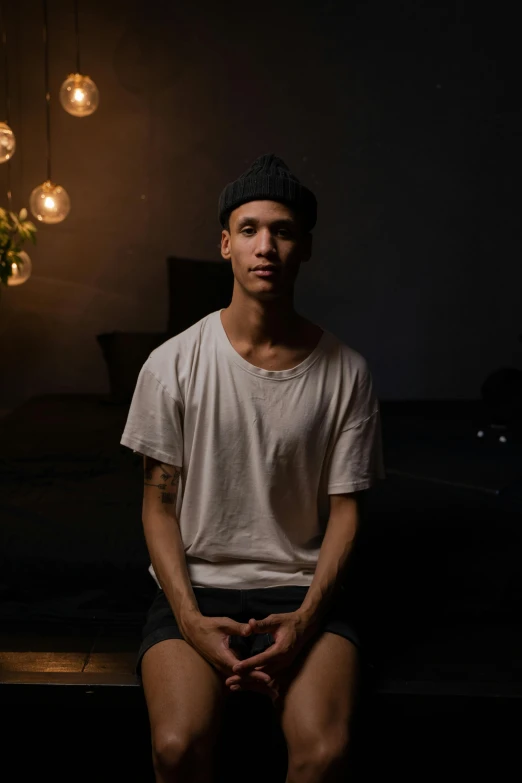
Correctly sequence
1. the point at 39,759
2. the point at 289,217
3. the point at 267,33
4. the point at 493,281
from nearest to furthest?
the point at 289,217, the point at 39,759, the point at 267,33, the point at 493,281

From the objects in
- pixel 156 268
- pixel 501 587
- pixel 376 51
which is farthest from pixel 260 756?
pixel 376 51

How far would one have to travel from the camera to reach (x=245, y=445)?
1632mm

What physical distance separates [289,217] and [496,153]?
3.31m

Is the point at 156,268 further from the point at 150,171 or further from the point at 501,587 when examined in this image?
the point at 501,587

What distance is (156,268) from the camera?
4543 mm

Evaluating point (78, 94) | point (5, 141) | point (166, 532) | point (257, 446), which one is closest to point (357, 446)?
point (257, 446)

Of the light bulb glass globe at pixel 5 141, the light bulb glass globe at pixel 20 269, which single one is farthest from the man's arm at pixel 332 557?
the light bulb glass globe at pixel 20 269

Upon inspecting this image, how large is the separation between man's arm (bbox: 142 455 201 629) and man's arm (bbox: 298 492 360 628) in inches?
8.5

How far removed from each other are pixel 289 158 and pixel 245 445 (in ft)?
10.4

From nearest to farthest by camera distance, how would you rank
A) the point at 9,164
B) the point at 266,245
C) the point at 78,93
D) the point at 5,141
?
the point at 266,245
the point at 5,141
the point at 78,93
the point at 9,164

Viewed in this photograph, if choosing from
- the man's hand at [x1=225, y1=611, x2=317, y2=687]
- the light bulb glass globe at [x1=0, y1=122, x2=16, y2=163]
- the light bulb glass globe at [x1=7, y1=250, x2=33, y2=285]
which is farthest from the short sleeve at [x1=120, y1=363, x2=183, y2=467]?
the light bulb glass globe at [x1=7, y1=250, x2=33, y2=285]

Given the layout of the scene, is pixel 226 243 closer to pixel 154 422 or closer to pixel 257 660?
pixel 154 422

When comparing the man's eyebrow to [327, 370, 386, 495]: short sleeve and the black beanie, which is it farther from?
[327, 370, 386, 495]: short sleeve

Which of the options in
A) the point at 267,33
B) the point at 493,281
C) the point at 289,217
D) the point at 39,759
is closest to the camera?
the point at 289,217
